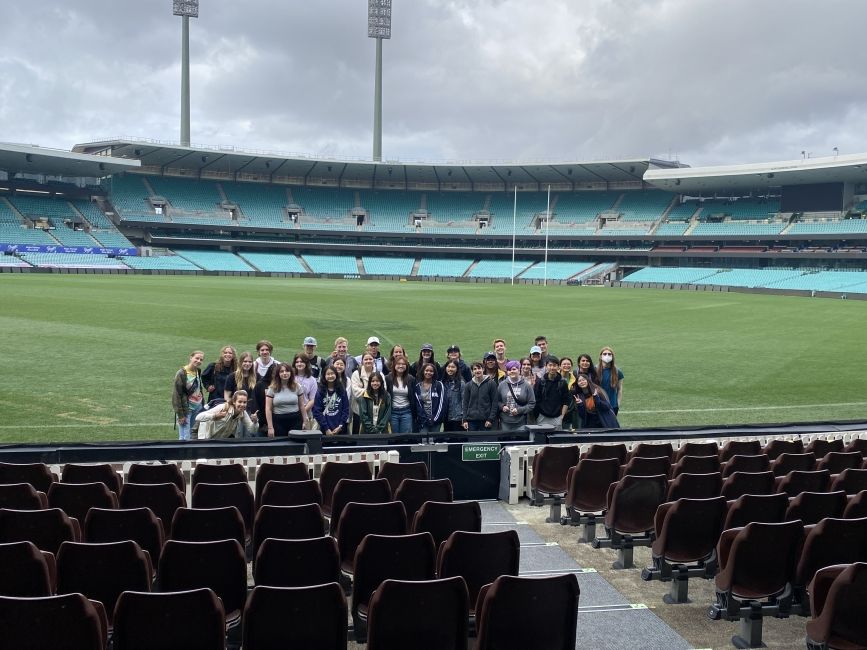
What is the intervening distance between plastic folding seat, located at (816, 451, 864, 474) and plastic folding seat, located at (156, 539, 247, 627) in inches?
231

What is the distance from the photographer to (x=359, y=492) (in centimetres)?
596

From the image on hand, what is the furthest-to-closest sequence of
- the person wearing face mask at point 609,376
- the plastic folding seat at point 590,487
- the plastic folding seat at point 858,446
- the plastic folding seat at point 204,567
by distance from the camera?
1. the person wearing face mask at point 609,376
2. the plastic folding seat at point 858,446
3. the plastic folding seat at point 590,487
4. the plastic folding seat at point 204,567

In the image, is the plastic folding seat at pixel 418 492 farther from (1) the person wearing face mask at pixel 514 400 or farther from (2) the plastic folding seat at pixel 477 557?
(1) the person wearing face mask at pixel 514 400

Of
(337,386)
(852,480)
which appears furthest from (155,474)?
(852,480)

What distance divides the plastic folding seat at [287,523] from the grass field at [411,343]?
7308mm

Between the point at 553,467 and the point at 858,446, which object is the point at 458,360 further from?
the point at 858,446

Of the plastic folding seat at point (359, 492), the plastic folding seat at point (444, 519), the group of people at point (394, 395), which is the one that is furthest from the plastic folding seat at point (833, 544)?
the group of people at point (394, 395)

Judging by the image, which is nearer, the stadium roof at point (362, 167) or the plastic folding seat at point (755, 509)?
the plastic folding seat at point (755, 509)

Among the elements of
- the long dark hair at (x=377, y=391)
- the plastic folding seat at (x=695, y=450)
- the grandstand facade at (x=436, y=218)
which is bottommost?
the plastic folding seat at (x=695, y=450)

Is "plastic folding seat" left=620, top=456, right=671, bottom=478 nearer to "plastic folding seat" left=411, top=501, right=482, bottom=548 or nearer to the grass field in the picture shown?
"plastic folding seat" left=411, top=501, right=482, bottom=548

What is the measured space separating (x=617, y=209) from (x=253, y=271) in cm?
4584

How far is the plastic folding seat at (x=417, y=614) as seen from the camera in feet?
11.9

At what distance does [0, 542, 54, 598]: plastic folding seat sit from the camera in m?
3.95

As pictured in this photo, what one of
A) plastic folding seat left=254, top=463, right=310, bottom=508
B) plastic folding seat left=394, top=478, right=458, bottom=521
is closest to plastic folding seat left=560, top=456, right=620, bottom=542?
plastic folding seat left=394, top=478, right=458, bottom=521
